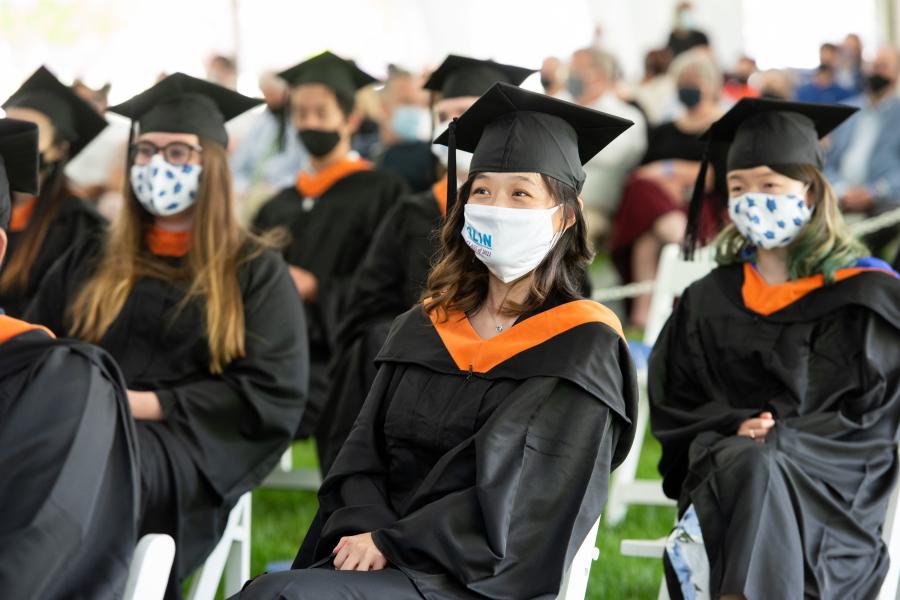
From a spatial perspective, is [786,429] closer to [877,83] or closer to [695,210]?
[695,210]

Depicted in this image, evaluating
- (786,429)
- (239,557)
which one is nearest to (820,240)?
(786,429)

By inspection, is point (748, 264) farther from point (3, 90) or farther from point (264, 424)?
point (3, 90)

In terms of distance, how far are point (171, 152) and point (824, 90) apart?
297 inches

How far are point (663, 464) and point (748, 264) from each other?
2.52ft

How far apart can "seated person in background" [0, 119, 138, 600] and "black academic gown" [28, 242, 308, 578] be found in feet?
5.35

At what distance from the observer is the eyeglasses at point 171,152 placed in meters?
5.00

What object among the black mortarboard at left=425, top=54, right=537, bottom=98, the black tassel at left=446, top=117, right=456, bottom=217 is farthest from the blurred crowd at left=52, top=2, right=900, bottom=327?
the black tassel at left=446, top=117, right=456, bottom=217

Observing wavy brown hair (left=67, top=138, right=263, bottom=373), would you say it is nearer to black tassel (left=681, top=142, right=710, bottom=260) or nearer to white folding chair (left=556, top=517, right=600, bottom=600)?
black tassel (left=681, top=142, right=710, bottom=260)

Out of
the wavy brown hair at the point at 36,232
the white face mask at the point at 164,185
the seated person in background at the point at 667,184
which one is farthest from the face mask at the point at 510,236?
the seated person in background at the point at 667,184

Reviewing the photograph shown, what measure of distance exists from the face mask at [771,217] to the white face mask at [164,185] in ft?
6.67

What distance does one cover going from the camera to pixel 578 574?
10.6 feet

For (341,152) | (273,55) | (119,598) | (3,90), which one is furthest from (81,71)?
(119,598)

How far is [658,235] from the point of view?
9195 millimetres

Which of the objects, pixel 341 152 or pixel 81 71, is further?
pixel 81 71
